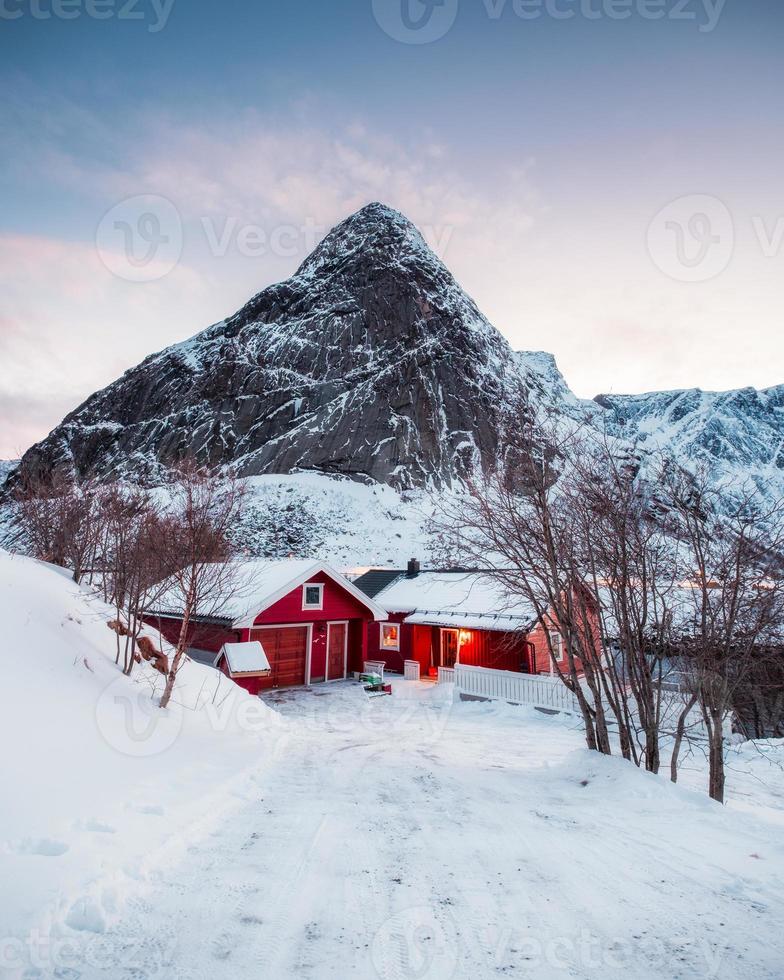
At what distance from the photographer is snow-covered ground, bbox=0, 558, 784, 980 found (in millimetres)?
3488

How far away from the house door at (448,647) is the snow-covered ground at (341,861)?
13613 millimetres

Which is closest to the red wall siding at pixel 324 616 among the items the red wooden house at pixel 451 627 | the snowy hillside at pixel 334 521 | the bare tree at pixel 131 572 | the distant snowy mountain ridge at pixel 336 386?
the red wooden house at pixel 451 627

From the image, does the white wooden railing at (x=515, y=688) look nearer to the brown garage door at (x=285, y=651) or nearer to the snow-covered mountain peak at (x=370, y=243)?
the brown garage door at (x=285, y=651)

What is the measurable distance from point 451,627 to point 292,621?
21.2 feet

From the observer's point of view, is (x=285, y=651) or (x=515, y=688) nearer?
(x=515, y=688)

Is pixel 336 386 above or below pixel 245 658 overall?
above

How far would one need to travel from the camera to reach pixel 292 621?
20.3 m

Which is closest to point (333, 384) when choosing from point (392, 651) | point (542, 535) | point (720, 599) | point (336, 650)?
point (392, 651)

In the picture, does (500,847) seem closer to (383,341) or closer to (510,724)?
(510,724)

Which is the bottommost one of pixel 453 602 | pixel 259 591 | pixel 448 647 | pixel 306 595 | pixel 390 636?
pixel 448 647

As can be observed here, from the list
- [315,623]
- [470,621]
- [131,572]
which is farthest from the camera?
[315,623]

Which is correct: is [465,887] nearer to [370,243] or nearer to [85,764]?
[85,764]

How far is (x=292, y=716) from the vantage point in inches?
576

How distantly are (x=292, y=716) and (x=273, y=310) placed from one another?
256 ft
